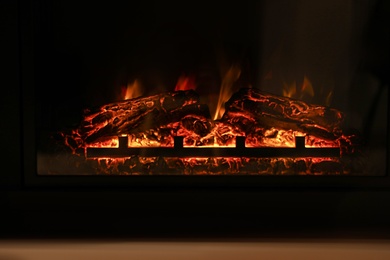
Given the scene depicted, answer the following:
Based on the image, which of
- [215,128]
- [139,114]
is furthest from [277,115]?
[139,114]

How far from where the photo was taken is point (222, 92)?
54.9 inches

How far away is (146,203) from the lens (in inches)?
53.6

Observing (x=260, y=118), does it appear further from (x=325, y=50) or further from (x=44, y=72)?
(x=44, y=72)

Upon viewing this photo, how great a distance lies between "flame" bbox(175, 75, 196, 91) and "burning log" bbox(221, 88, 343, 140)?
13 cm

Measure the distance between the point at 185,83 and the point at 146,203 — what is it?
395mm

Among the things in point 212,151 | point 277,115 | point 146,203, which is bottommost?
point 146,203

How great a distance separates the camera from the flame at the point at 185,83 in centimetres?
139

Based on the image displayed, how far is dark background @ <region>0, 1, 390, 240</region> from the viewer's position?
1.33 m

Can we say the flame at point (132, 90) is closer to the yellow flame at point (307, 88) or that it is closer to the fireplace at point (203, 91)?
the fireplace at point (203, 91)

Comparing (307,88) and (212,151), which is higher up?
(307,88)

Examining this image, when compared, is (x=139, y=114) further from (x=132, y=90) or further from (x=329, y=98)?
(x=329, y=98)

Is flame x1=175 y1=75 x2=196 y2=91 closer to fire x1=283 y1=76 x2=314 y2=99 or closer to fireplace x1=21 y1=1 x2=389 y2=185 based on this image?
fireplace x1=21 y1=1 x2=389 y2=185

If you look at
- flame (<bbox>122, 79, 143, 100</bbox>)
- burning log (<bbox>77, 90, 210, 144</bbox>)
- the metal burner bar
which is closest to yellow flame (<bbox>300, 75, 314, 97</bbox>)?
the metal burner bar

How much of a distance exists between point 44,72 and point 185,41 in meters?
0.45
